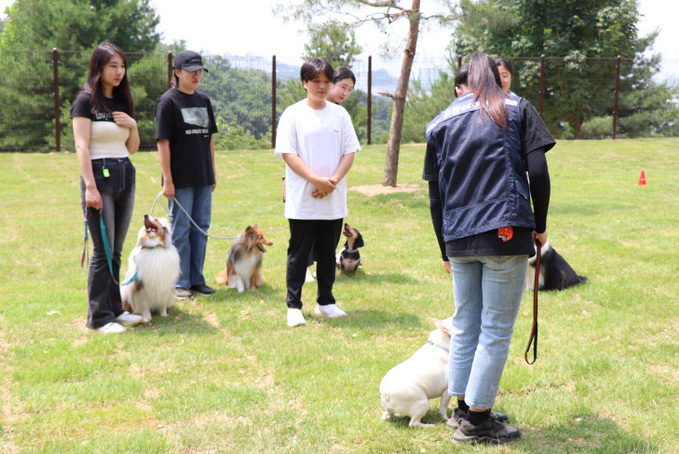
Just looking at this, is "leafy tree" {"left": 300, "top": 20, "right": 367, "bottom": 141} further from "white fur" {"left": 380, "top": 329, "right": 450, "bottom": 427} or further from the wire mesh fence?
"white fur" {"left": 380, "top": 329, "right": 450, "bottom": 427}

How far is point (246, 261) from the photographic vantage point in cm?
580

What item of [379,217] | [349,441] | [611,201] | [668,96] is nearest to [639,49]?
[668,96]

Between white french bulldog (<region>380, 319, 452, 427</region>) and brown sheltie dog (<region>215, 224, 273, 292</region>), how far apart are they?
2.92 metres

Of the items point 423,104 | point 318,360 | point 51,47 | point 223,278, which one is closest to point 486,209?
point 318,360

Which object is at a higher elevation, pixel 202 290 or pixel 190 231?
pixel 190 231

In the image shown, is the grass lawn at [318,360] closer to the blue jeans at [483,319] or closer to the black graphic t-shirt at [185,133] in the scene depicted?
the blue jeans at [483,319]

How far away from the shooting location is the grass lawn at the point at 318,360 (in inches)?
121

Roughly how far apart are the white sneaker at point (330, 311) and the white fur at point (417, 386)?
6.14 ft

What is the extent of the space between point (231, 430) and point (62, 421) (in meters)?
0.96

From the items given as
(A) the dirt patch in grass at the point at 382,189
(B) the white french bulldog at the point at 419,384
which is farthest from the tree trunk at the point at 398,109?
(B) the white french bulldog at the point at 419,384

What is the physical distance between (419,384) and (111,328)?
2793mm

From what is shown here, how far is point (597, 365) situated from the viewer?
3.88 metres

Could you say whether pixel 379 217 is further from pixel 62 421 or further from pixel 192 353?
pixel 62 421

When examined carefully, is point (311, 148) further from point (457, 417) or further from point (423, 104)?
point (423, 104)
